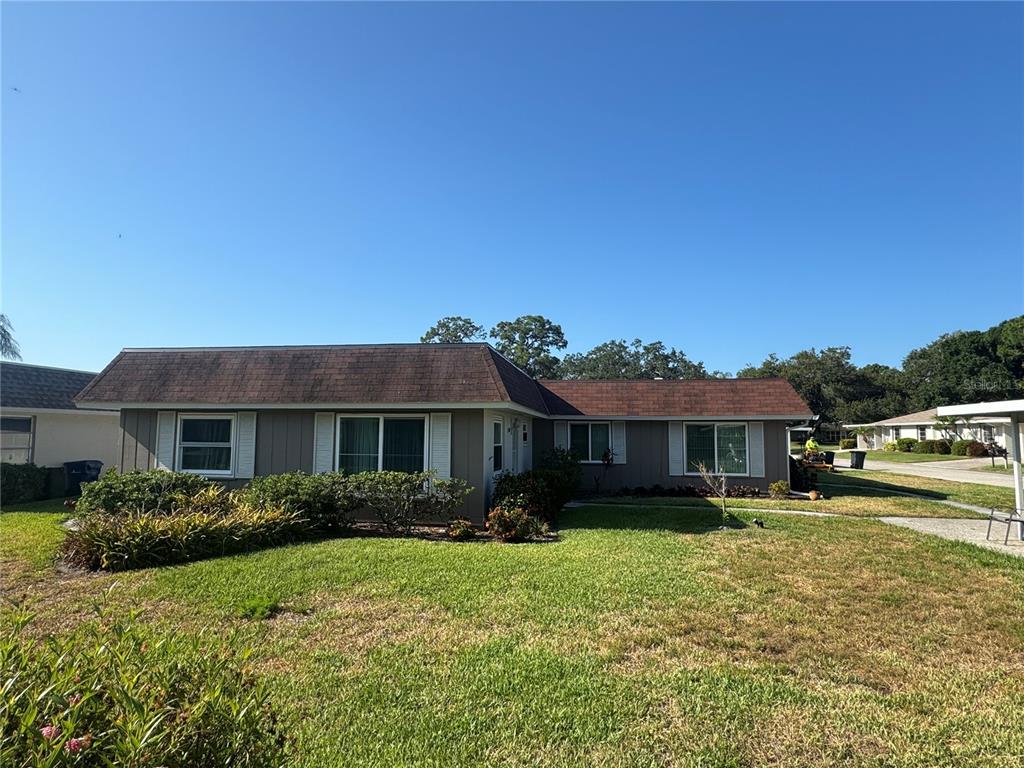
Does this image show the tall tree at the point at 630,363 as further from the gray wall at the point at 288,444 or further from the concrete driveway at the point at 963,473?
the gray wall at the point at 288,444

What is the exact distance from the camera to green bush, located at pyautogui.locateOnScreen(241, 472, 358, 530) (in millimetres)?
10555

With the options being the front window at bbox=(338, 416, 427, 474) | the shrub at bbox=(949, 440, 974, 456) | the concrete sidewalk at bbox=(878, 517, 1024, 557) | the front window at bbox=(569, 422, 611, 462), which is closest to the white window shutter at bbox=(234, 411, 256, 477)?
the front window at bbox=(338, 416, 427, 474)

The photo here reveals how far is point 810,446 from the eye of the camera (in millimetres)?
30172

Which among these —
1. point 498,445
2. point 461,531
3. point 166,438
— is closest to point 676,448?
point 498,445

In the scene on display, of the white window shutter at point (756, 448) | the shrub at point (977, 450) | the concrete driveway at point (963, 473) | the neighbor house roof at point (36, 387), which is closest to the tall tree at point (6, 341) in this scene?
the neighbor house roof at point (36, 387)

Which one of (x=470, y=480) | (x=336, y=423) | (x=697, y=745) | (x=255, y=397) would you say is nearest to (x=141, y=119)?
(x=255, y=397)

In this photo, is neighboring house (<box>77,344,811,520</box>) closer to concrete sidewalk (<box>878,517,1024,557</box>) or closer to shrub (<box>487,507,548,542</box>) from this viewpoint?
shrub (<box>487,507,548,542</box>)

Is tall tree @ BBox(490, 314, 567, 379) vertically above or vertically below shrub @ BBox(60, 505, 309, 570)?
above

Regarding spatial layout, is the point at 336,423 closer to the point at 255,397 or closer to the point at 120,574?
the point at 255,397

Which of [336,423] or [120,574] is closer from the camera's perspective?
[120,574]

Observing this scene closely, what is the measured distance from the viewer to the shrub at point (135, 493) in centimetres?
1060

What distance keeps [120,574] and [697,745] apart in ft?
25.6

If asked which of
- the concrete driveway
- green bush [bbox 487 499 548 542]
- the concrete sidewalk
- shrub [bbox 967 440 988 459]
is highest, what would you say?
shrub [bbox 967 440 988 459]

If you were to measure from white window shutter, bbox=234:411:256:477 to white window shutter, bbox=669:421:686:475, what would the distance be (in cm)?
1243
